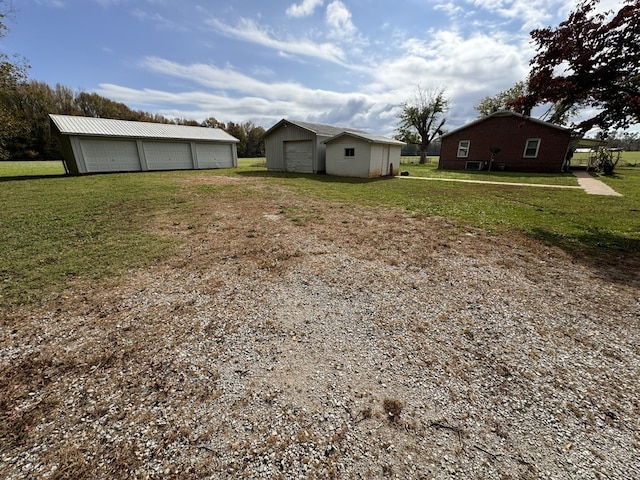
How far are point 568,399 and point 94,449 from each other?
130 inches

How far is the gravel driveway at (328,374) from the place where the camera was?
1696mm

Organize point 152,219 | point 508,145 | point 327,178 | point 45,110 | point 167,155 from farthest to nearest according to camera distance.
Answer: point 45,110 < point 167,155 < point 508,145 < point 327,178 < point 152,219

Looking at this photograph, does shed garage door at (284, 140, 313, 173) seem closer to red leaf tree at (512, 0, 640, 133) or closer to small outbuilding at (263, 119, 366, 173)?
small outbuilding at (263, 119, 366, 173)

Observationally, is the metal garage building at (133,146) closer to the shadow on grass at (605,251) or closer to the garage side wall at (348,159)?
the garage side wall at (348,159)

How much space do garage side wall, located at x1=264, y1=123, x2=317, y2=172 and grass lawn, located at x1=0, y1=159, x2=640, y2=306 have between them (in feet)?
24.5

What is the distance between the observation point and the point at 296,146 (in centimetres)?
1972

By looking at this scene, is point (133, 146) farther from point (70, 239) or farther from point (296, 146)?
point (70, 239)

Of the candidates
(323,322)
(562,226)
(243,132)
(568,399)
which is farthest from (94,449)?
(243,132)

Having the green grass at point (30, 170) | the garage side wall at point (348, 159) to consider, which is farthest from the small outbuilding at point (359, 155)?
the green grass at point (30, 170)

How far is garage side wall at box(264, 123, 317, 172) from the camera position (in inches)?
740

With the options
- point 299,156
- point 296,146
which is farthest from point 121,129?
point 299,156

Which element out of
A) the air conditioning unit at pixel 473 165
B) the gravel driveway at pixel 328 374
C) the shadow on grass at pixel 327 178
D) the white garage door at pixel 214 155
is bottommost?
the gravel driveway at pixel 328 374

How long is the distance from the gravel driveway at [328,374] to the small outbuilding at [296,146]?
15.8m

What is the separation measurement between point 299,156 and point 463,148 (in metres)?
14.8
